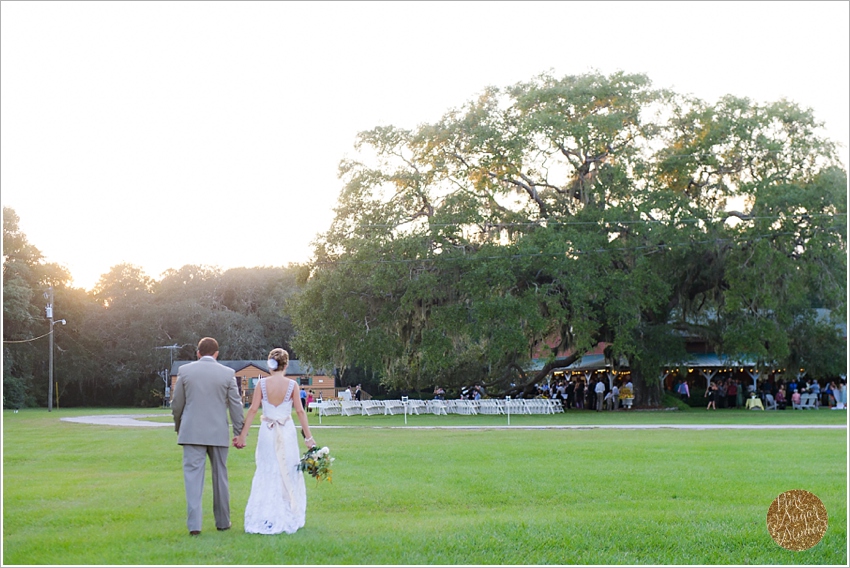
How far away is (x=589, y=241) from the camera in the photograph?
32.5m

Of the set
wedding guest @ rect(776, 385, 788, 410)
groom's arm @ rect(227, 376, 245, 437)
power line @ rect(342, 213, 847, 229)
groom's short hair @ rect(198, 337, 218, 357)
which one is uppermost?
power line @ rect(342, 213, 847, 229)

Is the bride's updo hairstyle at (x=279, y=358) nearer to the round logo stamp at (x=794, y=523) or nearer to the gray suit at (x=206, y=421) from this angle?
the gray suit at (x=206, y=421)

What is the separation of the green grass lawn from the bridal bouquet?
0.46m

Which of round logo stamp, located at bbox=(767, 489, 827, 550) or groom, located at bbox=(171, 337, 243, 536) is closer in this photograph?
round logo stamp, located at bbox=(767, 489, 827, 550)

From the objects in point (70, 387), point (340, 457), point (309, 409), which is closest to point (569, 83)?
point (309, 409)

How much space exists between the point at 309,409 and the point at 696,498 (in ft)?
114

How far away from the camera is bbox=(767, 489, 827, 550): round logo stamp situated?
24.1 feet

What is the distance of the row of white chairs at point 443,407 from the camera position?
33719mm

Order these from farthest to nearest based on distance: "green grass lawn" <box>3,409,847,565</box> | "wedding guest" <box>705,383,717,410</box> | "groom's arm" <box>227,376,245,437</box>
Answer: "wedding guest" <box>705,383,717,410</box> < "groom's arm" <box>227,376,245,437</box> < "green grass lawn" <box>3,409,847,565</box>

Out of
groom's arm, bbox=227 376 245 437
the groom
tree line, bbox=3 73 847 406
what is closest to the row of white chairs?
tree line, bbox=3 73 847 406

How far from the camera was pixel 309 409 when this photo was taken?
43.6m

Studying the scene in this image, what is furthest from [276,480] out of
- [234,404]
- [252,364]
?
[252,364]

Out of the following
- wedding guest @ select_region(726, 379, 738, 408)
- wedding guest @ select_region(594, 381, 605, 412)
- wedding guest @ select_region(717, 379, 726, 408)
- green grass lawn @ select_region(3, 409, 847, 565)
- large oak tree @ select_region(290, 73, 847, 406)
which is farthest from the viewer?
wedding guest @ select_region(717, 379, 726, 408)

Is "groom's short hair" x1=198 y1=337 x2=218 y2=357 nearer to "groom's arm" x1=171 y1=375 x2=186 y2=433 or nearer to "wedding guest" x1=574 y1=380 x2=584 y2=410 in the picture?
"groom's arm" x1=171 y1=375 x2=186 y2=433
